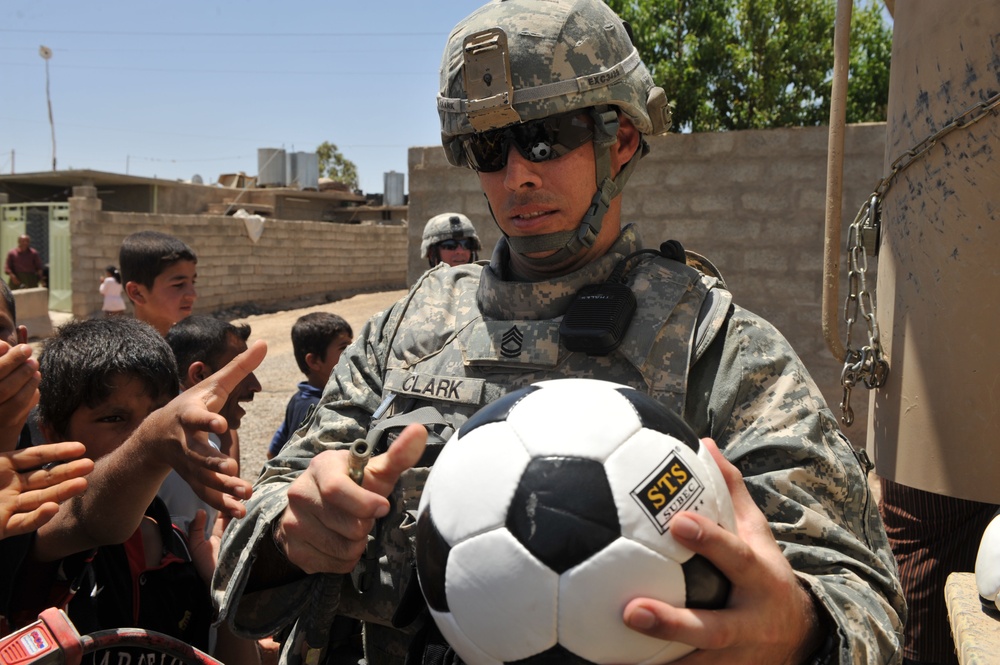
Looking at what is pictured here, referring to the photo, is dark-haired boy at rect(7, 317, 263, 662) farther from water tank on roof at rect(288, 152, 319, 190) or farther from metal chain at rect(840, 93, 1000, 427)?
water tank on roof at rect(288, 152, 319, 190)

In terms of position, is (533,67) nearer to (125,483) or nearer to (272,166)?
(125,483)

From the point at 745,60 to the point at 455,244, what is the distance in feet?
29.9

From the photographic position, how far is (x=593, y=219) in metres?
1.78

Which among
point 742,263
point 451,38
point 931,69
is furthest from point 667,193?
point 451,38

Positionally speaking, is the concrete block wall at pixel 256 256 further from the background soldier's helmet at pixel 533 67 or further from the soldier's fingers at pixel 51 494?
the background soldier's helmet at pixel 533 67

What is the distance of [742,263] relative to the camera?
6727 millimetres

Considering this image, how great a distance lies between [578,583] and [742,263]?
598 cm

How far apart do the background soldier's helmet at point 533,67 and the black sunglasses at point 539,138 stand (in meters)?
0.02

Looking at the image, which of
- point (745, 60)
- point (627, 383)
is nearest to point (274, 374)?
point (745, 60)

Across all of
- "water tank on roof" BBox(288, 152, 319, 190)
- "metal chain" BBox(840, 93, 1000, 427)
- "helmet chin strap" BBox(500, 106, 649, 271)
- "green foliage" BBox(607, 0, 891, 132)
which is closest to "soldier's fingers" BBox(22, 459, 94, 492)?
"helmet chin strap" BBox(500, 106, 649, 271)

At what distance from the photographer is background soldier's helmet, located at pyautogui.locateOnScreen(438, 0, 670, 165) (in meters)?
1.75

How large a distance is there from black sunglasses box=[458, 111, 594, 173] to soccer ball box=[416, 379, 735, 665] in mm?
671

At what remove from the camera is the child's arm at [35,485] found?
5.52 feet

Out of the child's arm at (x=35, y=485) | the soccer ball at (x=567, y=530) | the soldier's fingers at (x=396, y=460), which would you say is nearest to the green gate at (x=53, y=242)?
the child's arm at (x=35, y=485)
